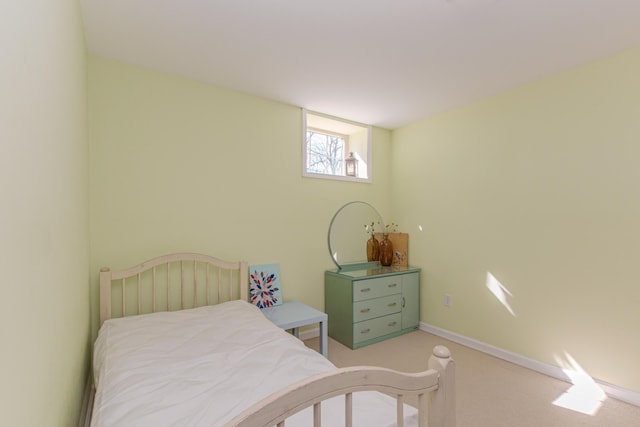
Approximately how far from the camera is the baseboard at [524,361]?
6.54 feet

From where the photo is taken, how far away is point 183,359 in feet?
4.75

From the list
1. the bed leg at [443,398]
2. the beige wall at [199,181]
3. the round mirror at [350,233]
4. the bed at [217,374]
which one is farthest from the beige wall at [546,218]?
the bed leg at [443,398]

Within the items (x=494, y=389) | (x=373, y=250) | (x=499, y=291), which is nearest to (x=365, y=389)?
(x=494, y=389)

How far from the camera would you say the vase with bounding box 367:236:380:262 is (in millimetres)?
3457

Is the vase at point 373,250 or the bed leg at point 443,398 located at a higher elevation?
the vase at point 373,250

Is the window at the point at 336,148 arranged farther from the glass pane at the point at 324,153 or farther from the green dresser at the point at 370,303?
the green dresser at the point at 370,303

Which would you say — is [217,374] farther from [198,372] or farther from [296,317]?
[296,317]

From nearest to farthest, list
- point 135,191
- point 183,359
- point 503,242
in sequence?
point 183,359 < point 135,191 < point 503,242

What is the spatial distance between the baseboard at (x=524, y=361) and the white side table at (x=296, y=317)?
139 centimetres

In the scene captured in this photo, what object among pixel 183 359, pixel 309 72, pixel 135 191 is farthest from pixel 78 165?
pixel 309 72

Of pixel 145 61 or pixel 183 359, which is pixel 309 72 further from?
pixel 183 359

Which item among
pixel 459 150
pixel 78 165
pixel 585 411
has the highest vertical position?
pixel 459 150

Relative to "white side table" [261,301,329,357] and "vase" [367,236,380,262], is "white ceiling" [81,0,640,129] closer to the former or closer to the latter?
"vase" [367,236,380,262]

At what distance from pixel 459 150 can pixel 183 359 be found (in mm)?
2920
